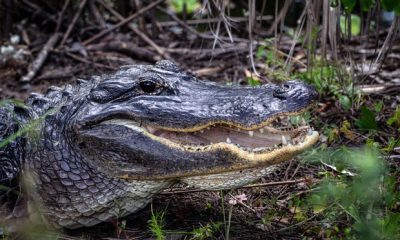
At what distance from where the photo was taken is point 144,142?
294cm

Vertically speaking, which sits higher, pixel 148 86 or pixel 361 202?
pixel 148 86

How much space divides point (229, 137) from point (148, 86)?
488 millimetres

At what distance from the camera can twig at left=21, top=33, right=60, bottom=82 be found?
5.89m

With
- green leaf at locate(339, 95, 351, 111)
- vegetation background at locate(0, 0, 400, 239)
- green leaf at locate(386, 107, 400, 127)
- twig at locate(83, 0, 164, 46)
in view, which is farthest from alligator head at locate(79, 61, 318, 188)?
twig at locate(83, 0, 164, 46)

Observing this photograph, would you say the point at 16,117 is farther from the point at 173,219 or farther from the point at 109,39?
the point at 109,39

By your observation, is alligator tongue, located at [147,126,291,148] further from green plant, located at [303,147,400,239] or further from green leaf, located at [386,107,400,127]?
green leaf, located at [386,107,400,127]

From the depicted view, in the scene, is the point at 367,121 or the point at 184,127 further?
the point at 367,121

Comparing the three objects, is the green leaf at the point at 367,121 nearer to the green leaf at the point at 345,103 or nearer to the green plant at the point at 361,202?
the green leaf at the point at 345,103

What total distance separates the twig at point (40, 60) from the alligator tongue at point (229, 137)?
3.26 meters

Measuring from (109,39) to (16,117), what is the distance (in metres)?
3.41

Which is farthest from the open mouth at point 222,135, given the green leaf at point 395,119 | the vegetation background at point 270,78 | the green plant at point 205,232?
the green leaf at point 395,119

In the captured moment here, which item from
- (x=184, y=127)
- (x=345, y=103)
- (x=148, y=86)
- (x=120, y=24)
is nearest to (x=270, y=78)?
(x=345, y=103)

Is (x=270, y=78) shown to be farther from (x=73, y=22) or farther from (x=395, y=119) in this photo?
(x=73, y=22)

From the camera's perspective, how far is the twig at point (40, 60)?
5.89 m
